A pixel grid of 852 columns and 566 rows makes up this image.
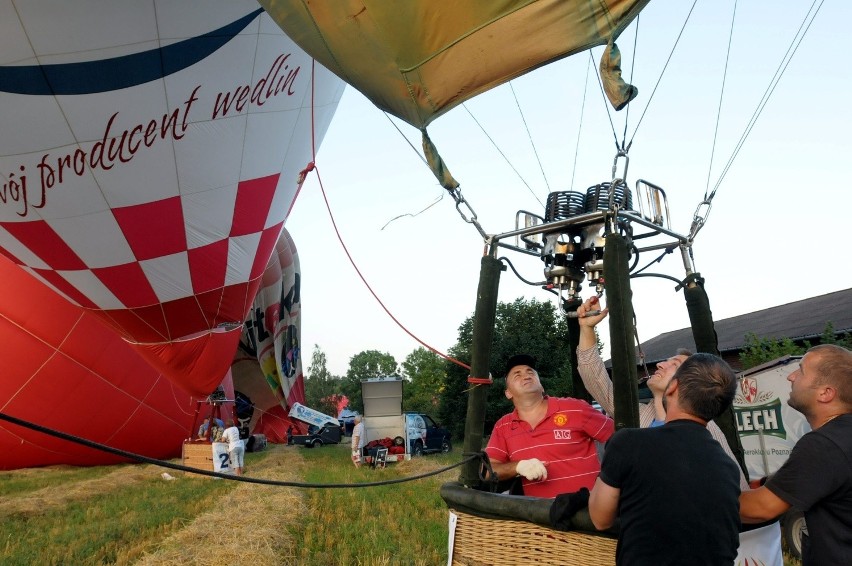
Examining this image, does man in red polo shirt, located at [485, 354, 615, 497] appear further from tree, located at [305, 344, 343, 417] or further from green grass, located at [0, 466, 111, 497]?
tree, located at [305, 344, 343, 417]

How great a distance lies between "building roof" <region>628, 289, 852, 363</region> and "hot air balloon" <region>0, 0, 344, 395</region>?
9.94 m

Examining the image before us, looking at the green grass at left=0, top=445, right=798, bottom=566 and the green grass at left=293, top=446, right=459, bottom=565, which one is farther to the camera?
the green grass at left=0, top=445, right=798, bottom=566

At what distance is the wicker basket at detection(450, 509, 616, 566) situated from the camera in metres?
1.76

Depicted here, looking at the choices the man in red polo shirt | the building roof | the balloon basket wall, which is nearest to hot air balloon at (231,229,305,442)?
the balloon basket wall

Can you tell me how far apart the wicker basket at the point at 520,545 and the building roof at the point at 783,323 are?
1320cm

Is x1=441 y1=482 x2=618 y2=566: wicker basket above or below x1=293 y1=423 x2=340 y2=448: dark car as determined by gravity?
below

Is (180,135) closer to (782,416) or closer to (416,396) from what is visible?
(782,416)

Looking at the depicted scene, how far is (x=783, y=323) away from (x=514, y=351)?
7433 millimetres

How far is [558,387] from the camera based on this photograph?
1688 centimetres

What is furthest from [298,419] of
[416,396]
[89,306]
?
[416,396]

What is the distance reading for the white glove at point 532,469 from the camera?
2340 millimetres

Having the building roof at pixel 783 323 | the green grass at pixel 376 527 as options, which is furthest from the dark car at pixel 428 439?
the green grass at pixel 376 527

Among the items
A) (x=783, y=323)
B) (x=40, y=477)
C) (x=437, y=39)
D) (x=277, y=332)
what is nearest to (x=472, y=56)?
(x=437, y=39)

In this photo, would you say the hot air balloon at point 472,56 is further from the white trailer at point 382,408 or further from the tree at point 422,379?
the tree at point 422,379
